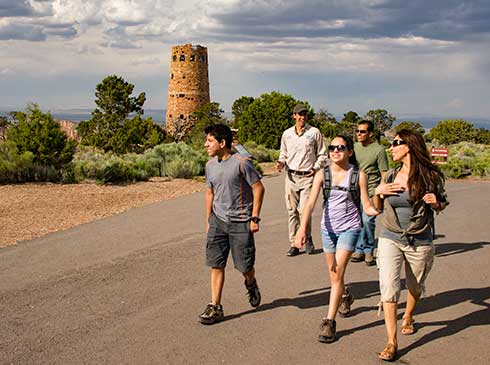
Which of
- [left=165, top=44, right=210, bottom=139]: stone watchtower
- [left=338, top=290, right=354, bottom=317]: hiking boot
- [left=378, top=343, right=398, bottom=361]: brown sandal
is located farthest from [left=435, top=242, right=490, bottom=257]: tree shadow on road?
[left=165, top=44, right=210, bottom=139]: stone watchtower

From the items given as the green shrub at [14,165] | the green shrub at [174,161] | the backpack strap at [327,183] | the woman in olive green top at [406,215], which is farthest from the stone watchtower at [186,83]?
the woman in olive green top at [406,215]

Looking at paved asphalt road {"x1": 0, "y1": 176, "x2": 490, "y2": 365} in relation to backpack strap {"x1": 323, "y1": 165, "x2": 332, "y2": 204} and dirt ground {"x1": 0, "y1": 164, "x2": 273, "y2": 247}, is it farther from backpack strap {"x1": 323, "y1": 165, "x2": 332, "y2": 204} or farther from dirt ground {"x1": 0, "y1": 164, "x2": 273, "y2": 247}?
backpack strap {"x1": 323, "y1": 165, "x2": 332, "y2": 204}

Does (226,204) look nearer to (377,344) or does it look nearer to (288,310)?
(288,310)

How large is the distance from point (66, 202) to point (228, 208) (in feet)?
28.6

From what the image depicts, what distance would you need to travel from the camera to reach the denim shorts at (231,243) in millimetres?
6027

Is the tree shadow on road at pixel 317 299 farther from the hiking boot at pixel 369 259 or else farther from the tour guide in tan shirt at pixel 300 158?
the tour guide in tan shirt at pixel 300 158

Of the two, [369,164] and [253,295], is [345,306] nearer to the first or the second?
[253,295]

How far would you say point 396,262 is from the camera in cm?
532

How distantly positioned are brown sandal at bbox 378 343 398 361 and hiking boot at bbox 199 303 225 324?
163 cm

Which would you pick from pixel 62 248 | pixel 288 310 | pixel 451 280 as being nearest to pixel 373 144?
pixel 451 280

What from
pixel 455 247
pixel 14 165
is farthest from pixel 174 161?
pixel 455 247

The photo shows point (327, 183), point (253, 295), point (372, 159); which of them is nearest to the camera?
point (327, 183)

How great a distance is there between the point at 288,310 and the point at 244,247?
0.89 meters

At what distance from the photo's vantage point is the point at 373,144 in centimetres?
838
